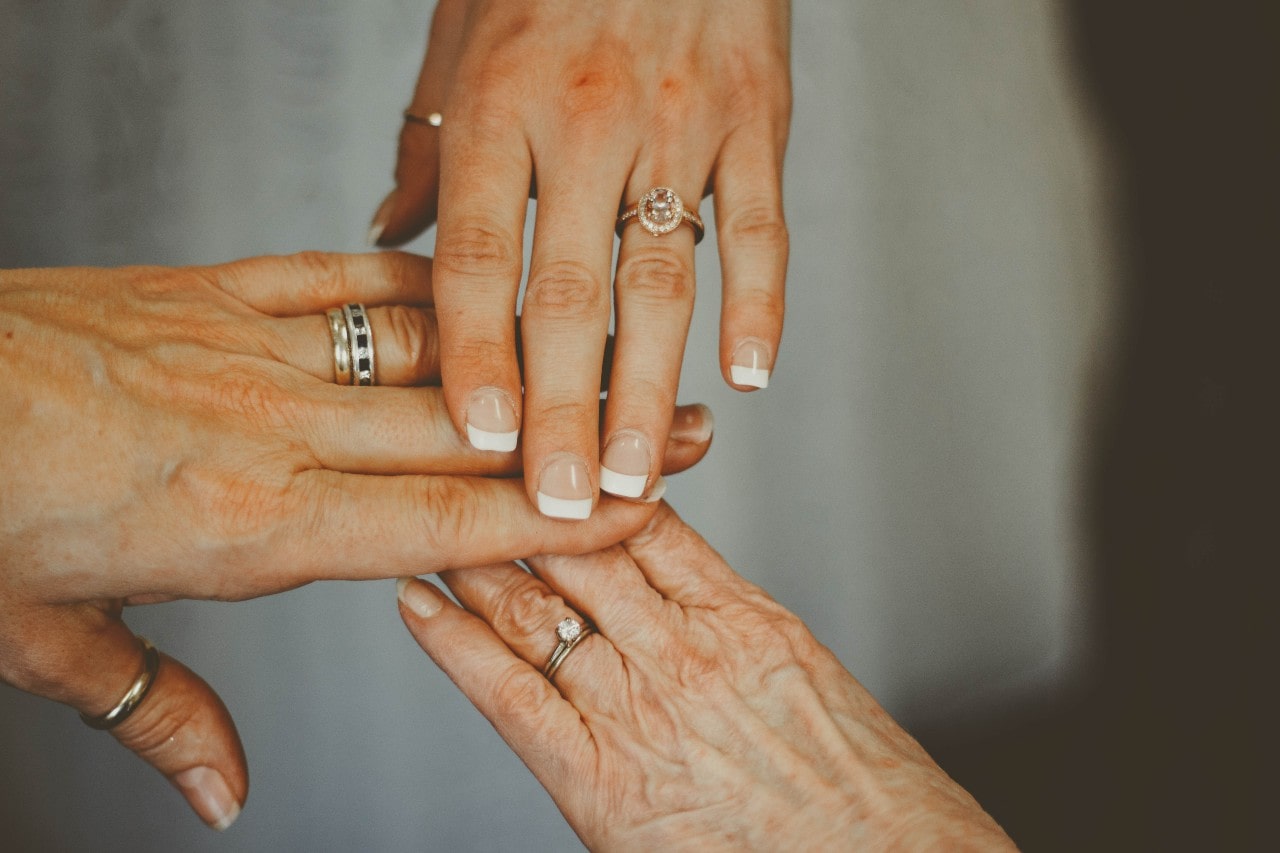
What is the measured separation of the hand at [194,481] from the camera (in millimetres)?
869

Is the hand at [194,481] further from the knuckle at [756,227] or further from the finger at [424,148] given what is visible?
the finger at [424,148]

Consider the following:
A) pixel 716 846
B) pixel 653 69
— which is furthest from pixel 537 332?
pixel 716 846

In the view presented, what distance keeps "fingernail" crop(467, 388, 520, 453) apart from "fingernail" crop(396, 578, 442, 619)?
0.67ft

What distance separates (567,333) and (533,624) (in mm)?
330

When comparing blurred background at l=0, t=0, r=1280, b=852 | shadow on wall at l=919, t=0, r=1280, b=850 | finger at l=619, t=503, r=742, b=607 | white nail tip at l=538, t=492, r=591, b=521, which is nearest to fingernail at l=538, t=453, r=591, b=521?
white nail tip at l=538, t=492, r=591, b=521

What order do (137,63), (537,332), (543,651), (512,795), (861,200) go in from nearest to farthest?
(537,332) → (543,651) → (137,63) → (512,795) → (861,200)

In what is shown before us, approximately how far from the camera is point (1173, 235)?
162 centimetres

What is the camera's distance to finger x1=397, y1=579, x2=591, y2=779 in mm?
975

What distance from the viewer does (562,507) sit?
89cm

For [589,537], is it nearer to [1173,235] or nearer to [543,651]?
[543,651]

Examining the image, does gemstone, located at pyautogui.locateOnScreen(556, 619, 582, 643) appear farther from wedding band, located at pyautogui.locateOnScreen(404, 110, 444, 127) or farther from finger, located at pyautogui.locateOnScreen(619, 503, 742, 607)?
wedding band, located at pyautogui.locateOnScreen(404, 110, 444, 127)

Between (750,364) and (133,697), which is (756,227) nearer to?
(750,364)

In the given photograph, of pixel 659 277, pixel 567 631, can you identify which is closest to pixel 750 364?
pixel 659 277

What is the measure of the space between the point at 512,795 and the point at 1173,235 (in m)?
1.44
